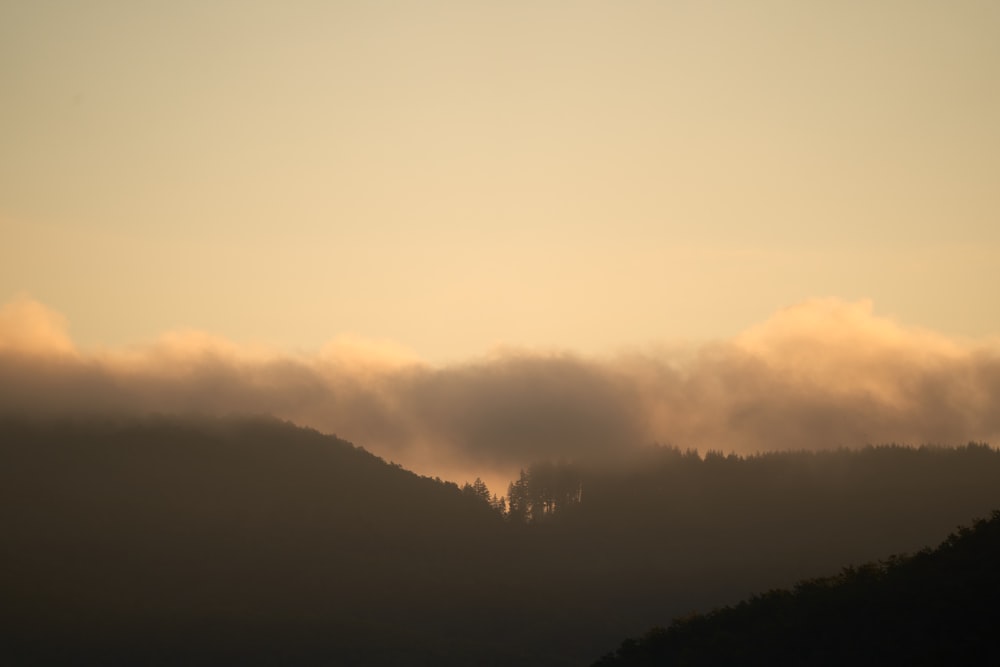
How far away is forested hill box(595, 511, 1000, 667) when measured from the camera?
106 metres

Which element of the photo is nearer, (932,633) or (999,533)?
(932,633)

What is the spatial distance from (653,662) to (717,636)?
983 cm

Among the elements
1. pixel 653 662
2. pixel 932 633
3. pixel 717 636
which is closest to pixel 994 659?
pixel 932 633

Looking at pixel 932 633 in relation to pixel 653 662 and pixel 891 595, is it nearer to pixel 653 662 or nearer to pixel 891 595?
pixel 891 595

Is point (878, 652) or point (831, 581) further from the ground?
point (831, 581)

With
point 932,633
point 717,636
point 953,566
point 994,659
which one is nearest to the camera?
point 994,659

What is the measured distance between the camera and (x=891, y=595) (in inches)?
4786

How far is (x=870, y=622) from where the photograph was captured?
390ft

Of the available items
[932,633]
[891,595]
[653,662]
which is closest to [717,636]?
[653,662]

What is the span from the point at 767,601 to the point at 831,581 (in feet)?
26.2

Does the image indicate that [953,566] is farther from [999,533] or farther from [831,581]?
[831,581]

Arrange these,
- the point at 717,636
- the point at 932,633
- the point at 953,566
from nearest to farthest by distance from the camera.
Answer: the point at 932,633
the point at 953,566
the point at 717,636

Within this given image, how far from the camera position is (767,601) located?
469 ft

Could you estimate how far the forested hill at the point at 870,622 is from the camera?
106m
